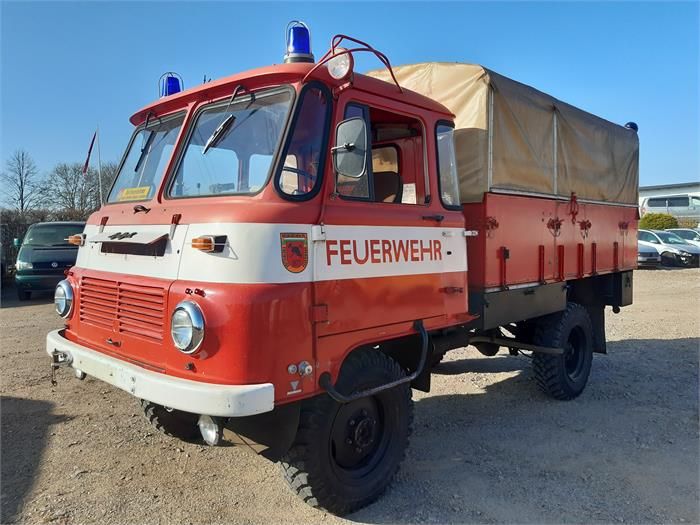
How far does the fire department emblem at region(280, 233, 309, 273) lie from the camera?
2949 millimetres

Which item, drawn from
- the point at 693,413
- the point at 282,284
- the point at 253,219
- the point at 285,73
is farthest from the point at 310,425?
the point at 693,413

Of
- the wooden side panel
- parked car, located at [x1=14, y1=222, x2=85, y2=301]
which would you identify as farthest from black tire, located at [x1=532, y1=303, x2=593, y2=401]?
parked car, located at [x1=14, y1=222, x2=85, y2=301]

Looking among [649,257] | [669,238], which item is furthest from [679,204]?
[649,257]

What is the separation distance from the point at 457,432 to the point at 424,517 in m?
1.56

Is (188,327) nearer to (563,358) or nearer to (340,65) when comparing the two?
(340,65)

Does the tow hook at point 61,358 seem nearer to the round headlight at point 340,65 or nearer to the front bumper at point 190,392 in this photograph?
the front bumper at point 190,392

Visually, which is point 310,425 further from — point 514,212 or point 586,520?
point 514,212

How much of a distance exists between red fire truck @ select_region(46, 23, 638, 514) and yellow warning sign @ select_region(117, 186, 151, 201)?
4 centimetres

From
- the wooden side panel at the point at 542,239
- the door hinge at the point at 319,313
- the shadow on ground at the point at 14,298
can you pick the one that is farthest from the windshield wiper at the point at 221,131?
the shadow on ground at the point at 14,298

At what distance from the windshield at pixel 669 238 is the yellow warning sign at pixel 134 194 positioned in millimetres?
24283

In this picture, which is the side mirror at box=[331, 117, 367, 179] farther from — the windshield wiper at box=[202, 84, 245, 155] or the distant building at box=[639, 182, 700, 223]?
the distant building at box=[639, 182, 700, 223]

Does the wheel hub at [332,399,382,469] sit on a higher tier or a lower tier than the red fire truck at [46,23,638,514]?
lower

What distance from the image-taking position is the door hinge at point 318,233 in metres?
3.10

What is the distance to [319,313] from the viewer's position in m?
3.08
